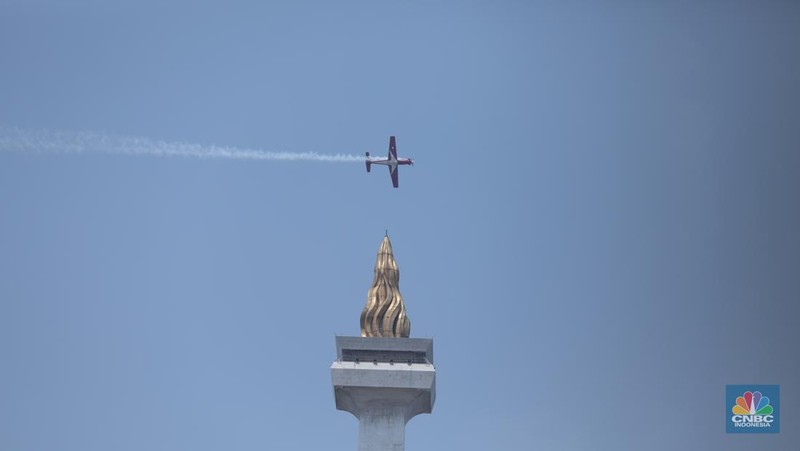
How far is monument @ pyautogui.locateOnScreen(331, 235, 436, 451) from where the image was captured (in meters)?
117

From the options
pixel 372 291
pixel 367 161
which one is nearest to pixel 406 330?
pixel 372 291

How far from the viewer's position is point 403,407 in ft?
387

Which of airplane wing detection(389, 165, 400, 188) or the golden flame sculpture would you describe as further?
airplane wing detection(389, 165, 400, 188)

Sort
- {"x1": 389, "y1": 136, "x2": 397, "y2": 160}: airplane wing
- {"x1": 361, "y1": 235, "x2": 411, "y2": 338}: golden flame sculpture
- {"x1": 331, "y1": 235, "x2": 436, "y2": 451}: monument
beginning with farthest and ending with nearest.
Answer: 1. {"x1": 389, "y1": 136, "x2": 397, "y2": 160}: airplane wing
2. {"x1": 361, "y1": 235, "x2": 411, "y2": 338}: golden flame sculpture
3. {"x1": 331, "y1": 235, "x2": 436, "y2": 451}: monument

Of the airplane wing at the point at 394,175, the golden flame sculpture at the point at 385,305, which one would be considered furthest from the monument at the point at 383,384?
the airplane wing at the point at 394,175

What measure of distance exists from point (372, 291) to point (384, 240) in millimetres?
4806

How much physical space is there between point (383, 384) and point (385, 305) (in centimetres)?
856

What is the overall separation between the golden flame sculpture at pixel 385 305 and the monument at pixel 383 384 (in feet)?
3.62

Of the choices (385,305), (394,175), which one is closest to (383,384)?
(385,305)

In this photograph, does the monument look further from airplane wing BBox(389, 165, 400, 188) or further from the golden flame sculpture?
airplane wing BBox(389, 165, 400, 188)

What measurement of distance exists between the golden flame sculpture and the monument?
1104mm

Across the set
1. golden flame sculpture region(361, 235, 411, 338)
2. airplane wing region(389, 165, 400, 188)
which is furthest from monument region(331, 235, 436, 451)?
airplane wing region(389, 165, 400, 188)

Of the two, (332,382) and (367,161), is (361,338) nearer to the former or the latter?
(332,382)

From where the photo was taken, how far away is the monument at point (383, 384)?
117 m
